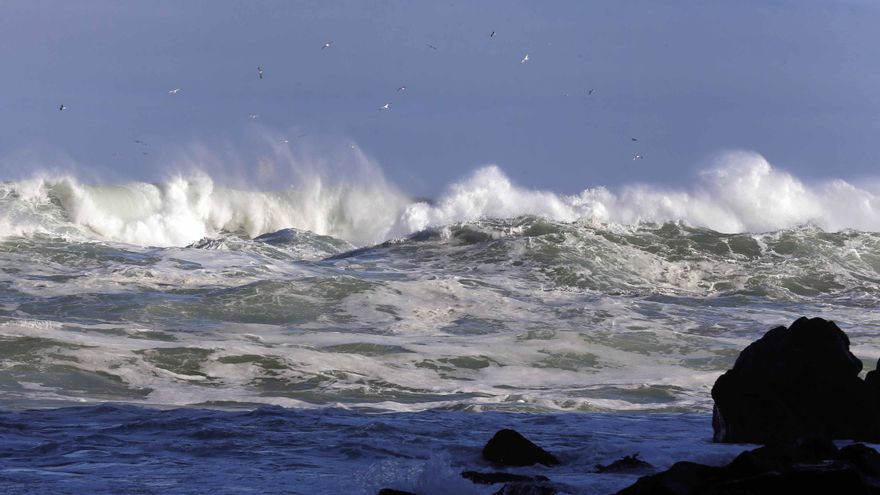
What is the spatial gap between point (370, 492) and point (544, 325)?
14.1 m

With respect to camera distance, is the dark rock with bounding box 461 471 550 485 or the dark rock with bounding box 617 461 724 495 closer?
the dark rock with bounding box 617 461 724 495

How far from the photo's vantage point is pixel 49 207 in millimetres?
41469

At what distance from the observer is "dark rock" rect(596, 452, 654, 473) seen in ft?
28.0

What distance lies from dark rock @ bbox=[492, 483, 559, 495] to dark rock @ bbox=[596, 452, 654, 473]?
1621 mm

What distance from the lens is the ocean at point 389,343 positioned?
920 centimetres

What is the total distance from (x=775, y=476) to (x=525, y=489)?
1375 mm

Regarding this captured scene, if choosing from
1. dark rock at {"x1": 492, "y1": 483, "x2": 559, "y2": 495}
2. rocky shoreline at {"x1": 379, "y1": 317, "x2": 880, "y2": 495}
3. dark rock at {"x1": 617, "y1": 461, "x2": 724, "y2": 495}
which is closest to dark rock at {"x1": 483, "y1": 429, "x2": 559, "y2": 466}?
rocky shoreline at {"x1": 379, "y1": 317, "x2": 880, "y2": 495}

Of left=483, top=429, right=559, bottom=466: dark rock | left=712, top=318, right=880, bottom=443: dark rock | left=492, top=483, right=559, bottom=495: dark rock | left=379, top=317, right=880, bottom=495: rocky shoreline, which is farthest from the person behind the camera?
left=712, top=318, right=880, bottom=443: dark rock

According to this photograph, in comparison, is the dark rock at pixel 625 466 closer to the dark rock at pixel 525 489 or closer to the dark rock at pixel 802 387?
the dark rock at pixel 802 387

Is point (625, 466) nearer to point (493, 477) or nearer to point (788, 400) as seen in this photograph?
point (493, 477)

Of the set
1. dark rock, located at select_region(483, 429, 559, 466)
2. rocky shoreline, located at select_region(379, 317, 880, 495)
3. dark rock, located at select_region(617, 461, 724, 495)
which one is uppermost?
rocky shoreline, located at select_region(379, 317, 880, 495)

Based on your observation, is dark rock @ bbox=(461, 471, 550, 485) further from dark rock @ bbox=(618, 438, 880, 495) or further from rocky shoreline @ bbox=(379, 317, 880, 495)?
dark rock @ bbox=(618, 438, 880, 495)

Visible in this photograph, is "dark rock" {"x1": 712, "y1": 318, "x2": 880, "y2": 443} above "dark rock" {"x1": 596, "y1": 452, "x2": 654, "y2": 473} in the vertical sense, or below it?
above

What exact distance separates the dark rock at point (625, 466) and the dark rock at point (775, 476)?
1.20 meters
